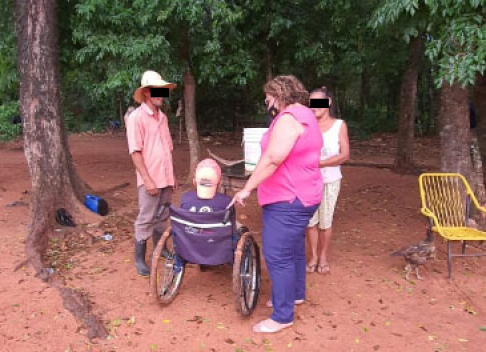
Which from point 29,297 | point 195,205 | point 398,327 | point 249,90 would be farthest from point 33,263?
point 249,90

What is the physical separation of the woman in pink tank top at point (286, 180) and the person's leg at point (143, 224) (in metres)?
1.37

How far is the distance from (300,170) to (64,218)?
3.76 m

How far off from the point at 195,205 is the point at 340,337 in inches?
56.4

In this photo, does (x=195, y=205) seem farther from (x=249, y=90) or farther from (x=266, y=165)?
(x=249, y=90)

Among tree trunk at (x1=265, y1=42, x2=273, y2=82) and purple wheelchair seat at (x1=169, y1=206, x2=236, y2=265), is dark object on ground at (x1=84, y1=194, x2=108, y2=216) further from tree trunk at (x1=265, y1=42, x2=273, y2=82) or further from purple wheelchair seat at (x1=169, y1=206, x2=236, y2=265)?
tree trunk at (x1=265, y1=42, x2=273, y2=82)

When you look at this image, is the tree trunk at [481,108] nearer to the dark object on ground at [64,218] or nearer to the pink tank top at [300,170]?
the pink tank top at [300,170]

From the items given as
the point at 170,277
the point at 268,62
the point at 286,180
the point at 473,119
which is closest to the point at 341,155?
the point at 286,180

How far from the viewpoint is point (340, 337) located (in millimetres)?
3311

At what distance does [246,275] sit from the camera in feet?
11.9

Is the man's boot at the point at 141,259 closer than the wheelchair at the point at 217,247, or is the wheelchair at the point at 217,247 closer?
the wheelchair at the point at 217,247

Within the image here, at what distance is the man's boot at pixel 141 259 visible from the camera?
435 cm

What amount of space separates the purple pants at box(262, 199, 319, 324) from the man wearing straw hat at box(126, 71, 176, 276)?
1335 mm

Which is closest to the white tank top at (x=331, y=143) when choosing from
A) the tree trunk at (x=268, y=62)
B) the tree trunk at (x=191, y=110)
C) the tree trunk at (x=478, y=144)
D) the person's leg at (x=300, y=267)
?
the person's leg at (x=300, y=267)

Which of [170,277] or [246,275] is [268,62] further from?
[246,275]
